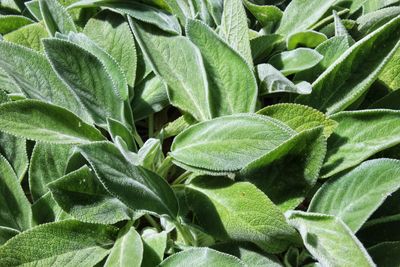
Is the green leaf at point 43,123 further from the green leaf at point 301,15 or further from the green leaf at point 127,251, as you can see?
the green leaf at point 301,15

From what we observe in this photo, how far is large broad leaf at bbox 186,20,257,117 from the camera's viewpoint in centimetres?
91

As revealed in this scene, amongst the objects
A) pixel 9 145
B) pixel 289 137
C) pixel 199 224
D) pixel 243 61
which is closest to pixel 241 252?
pixel 199 224

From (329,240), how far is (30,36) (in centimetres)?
63

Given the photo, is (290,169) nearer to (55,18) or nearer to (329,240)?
(329,240)

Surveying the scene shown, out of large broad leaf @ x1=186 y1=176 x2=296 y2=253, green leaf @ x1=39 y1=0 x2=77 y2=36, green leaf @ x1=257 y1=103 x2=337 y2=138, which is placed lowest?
large broad leaf @ x1=186 y1=176 x2=296 y2=253

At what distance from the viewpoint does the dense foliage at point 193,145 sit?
81 centimetres

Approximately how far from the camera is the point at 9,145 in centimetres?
95

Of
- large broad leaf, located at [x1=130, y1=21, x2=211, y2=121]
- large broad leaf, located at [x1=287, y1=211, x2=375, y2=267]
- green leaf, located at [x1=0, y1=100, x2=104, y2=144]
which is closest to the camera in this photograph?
large broad leaf, located at [x1=287, y1=211, x2=375, y2=267]

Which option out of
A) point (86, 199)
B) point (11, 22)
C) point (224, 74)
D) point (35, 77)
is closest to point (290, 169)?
point (224, 74)

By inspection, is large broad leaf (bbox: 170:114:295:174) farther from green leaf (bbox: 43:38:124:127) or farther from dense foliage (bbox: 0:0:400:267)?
green leaf (bbox: 43:38:124:127)

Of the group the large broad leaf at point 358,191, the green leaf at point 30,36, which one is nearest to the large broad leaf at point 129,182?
the large broad leaf at point 358,191

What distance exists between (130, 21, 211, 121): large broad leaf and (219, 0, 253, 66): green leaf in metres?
0.07

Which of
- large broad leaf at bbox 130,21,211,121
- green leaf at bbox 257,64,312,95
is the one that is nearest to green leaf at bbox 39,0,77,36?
large broad leaf at bbox 130,21,211,121

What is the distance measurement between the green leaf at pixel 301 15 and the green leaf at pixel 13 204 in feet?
1.86
